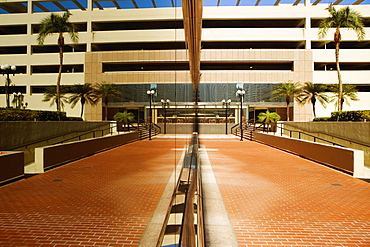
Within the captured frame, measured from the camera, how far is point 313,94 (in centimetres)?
2931

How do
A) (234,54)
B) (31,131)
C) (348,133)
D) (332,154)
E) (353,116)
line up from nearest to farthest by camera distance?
1. (332,154)
2. (31,131)
3. (348,133)
4. (353,116)
5. (234,54)

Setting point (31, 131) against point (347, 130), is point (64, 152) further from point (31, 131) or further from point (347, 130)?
point (347, 130)

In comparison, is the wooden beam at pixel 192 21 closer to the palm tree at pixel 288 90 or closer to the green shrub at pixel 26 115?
the green shrub at pixel 26 115

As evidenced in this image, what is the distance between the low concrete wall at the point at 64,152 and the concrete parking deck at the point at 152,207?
0.56m

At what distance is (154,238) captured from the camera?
10.1 feet

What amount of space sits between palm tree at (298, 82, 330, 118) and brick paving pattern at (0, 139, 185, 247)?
2629cm

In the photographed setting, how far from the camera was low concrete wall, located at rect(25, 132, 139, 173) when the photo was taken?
7852mm

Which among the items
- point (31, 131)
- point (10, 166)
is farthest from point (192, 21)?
point (31, 131)

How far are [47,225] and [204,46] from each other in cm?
3423

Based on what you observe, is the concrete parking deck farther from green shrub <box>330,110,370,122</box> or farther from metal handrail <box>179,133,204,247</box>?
green shrub <box>330,110,370,122</box>

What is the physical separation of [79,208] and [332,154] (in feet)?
25.7

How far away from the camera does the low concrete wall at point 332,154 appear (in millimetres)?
7477

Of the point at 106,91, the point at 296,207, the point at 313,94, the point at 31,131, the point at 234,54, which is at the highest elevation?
the point at 234,54

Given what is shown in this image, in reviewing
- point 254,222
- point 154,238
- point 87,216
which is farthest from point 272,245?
point 87,216
